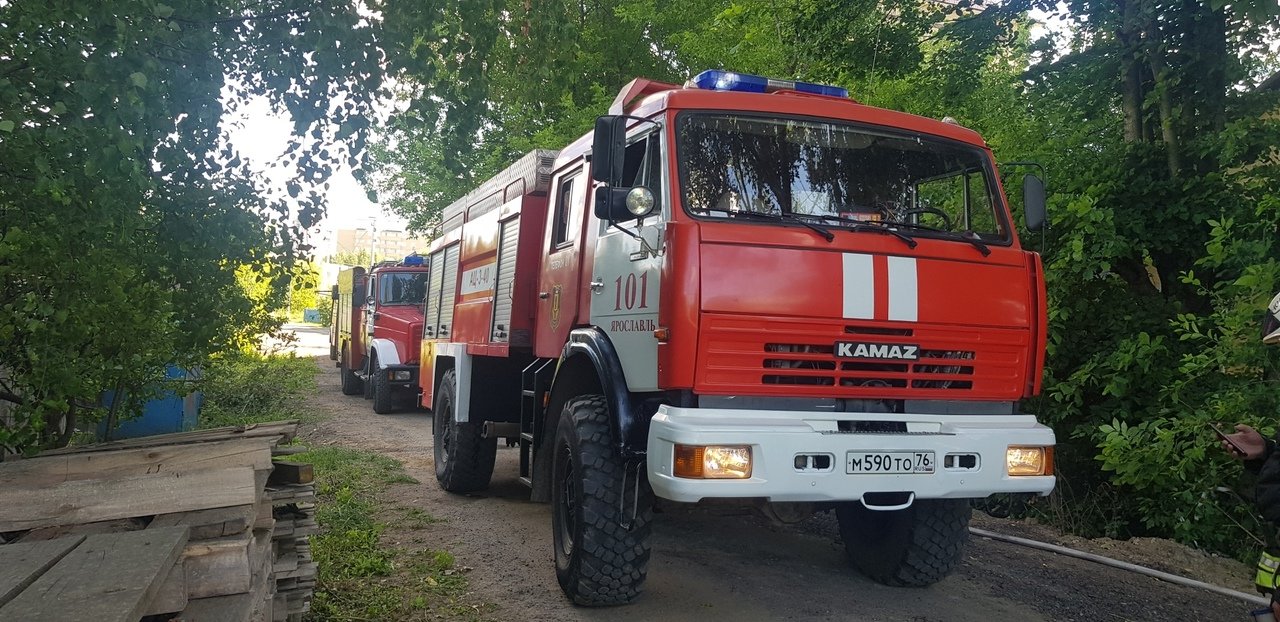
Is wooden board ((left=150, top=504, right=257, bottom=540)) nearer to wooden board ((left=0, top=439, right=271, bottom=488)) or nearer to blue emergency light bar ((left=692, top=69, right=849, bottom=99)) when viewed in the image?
wooden board ((left=0, top=439, right=271, bottom=488))

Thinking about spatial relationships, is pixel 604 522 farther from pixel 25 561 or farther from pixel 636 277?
pixel 25 561

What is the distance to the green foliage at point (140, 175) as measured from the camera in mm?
4164

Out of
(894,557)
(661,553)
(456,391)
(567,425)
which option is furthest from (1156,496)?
(456,391)

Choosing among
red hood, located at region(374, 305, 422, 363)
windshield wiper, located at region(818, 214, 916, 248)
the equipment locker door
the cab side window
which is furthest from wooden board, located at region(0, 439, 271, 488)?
red hood, located at region(374, 305, 422, 363)

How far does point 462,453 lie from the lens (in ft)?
25.4

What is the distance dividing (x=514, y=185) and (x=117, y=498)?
417 cm

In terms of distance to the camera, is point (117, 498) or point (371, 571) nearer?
point (117, 498)

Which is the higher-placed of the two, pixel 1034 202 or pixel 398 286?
pixel 398 286

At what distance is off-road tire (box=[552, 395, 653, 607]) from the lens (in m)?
4.52

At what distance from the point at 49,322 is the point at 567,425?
8.89ft

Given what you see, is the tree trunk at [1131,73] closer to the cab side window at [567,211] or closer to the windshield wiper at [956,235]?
the windshield wiper at [956,235]

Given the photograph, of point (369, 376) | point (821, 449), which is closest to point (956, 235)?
point (821, 449)

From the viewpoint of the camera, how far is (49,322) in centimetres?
489

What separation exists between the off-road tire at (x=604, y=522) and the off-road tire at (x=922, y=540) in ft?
3.53
